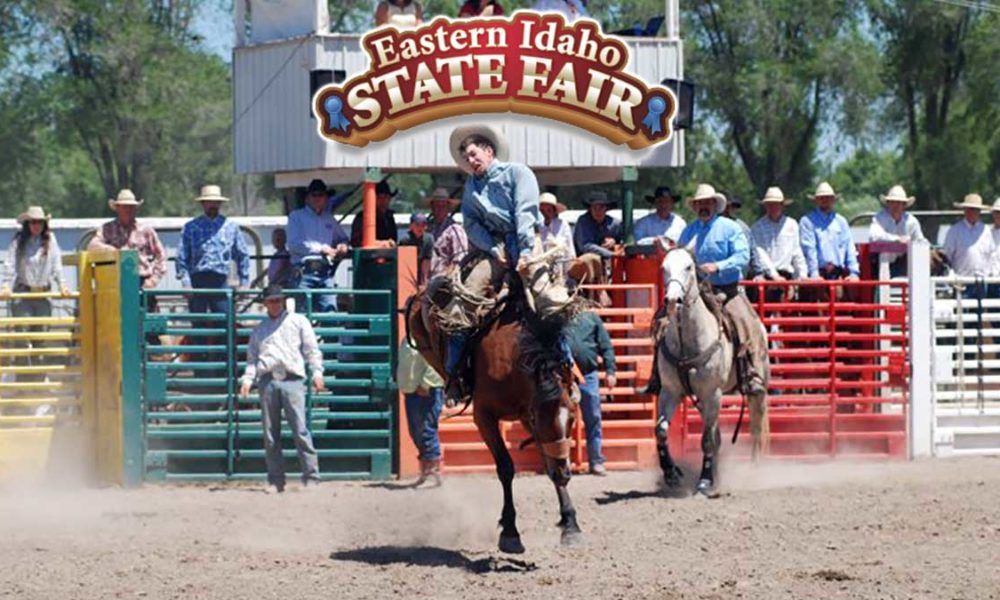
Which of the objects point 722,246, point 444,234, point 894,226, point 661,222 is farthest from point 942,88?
point 444,234

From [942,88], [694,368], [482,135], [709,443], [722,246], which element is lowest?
[709,443]

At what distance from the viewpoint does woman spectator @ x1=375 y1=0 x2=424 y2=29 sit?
18.3 m

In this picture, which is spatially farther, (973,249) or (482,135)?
(973,249)

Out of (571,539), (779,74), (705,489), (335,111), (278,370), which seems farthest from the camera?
(779,74)

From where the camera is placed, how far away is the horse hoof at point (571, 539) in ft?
38.8

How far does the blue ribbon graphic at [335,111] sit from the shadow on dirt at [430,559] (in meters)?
6.72

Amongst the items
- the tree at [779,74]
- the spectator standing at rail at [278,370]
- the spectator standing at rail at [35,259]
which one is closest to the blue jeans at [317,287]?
the spectator standing at rail at [278,370]

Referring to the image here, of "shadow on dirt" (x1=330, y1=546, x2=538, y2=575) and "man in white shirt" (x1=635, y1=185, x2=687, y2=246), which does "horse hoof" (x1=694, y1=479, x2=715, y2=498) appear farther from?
"man in white shirt" (x1=635, y1=185, x2=687, y2=246)

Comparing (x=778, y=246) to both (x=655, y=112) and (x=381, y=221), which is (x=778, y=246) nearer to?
(x=655, y=112)

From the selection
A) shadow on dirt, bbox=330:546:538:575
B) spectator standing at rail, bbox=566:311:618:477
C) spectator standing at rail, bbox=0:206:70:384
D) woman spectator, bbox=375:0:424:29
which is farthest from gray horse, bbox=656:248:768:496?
spectator standing at rail, bbox=0:206:70:384

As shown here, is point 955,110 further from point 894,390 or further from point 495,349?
point 495,349

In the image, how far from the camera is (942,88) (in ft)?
139

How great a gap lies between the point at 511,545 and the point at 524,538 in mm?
764

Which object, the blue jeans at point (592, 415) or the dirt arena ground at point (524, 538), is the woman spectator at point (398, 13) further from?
the dirt arena ground at point (524, 538)
